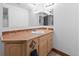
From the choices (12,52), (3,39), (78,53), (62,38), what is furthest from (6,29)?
(78,53)

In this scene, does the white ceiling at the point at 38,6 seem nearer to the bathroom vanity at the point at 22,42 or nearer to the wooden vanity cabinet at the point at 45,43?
the bathroom vanity at the point at 22,42

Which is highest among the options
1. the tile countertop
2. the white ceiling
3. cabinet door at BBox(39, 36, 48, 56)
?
the white ceiling

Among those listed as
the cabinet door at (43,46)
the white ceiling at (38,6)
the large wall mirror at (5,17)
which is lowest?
the cabinet door at (43,46)

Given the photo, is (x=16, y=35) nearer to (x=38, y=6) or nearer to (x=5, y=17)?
(x=5, y=17)

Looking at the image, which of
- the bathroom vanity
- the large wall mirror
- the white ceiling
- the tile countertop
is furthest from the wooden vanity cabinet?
the large wall mirror

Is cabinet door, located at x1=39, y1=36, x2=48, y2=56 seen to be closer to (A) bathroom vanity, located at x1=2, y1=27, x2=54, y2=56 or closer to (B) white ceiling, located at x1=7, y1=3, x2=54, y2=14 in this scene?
(A) bathroom vanity, located at x1=2, y1=27, x2=54, y2=56

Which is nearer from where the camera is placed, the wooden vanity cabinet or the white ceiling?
the white ceiling

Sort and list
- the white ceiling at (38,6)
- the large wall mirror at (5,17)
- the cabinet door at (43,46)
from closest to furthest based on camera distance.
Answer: the large wall mirror at (5,17) → the white ceiling at (38,6) → the cabinet door at (43,46)

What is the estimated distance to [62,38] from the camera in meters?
2.00

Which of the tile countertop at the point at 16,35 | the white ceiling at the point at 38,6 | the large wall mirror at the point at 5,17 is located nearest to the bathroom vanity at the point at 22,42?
the tile countertop at the point at 16,35

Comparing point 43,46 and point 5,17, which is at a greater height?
point 5,17

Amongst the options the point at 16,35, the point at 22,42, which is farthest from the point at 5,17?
the point at 22,42

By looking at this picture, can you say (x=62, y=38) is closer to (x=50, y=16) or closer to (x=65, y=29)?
(x=65, y=29)

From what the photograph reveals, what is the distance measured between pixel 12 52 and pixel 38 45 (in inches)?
20.3
